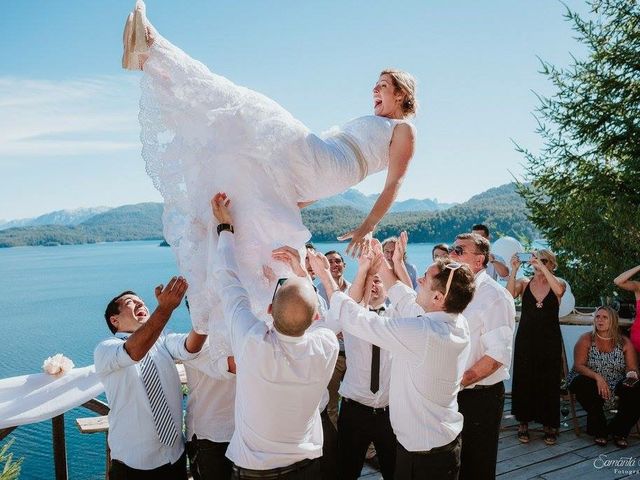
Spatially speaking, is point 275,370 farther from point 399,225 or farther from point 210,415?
point 399,225

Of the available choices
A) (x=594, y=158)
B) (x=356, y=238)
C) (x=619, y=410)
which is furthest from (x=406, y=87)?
(x=594, y=158)

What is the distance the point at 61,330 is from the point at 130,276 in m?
32.9

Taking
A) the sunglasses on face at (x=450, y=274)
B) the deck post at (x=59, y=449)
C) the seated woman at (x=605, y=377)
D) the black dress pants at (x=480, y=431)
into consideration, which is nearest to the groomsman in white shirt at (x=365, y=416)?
the black dress pants at (x=480, y=431)

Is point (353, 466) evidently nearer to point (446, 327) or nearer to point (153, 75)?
point (446, 327)

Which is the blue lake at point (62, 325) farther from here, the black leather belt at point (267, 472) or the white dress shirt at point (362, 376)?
the black leather belt at point (267, 472)

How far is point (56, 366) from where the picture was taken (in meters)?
3.08

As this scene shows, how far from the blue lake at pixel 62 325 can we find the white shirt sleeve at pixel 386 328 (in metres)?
4.29

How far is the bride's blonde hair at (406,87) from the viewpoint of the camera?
6.78 feet

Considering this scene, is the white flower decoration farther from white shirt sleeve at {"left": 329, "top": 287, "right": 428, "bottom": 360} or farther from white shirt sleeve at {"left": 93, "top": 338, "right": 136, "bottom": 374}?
white shirt sleeve at {"left": 329, "top": 287, "right": 428, "bottom": 360}

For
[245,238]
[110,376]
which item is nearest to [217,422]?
[110,376]

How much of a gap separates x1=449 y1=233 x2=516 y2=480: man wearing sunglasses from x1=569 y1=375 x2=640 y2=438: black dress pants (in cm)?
201

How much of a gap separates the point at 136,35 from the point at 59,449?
112 inches

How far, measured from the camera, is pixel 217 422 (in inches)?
102

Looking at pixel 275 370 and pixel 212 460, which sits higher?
pixel 275 370
